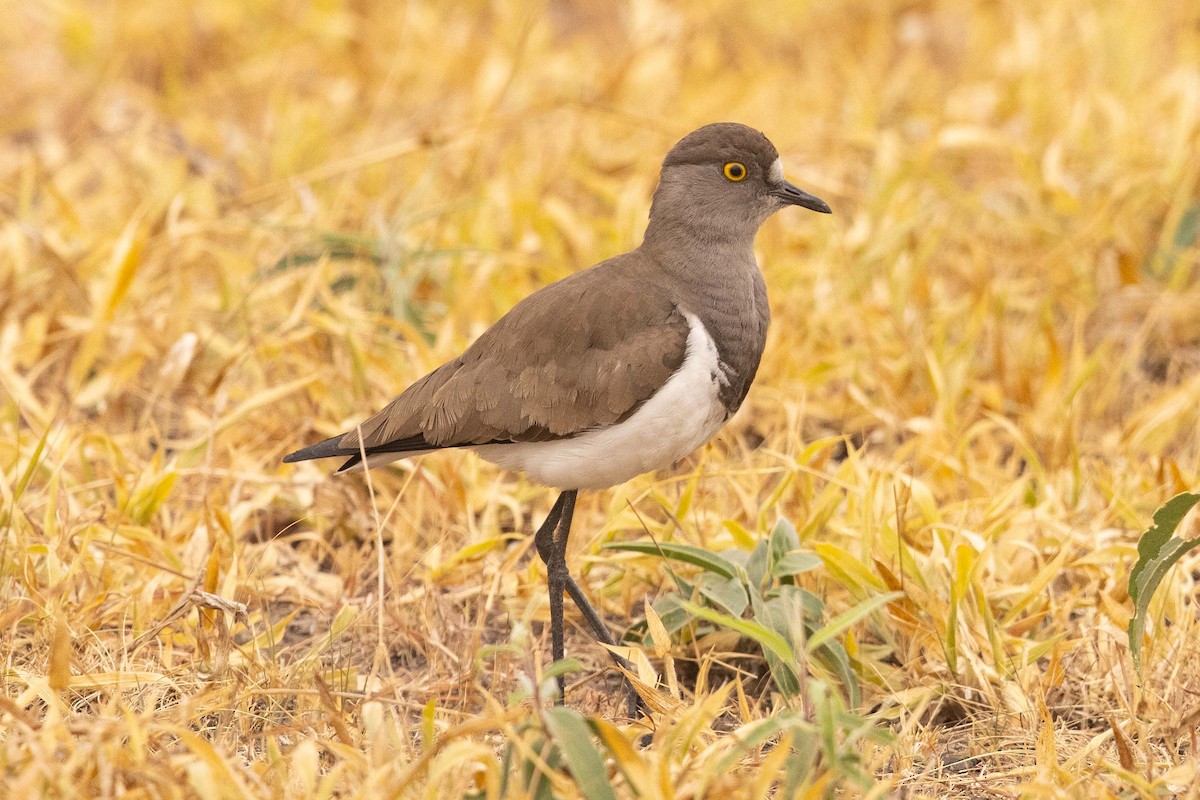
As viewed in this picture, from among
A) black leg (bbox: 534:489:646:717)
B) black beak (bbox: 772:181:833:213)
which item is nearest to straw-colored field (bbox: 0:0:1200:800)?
black leg (bbox: 534:489:646:717)

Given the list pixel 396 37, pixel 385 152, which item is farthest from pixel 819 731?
pixel 396 37

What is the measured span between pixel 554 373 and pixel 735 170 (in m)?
0.74

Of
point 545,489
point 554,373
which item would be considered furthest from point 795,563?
point 545,489

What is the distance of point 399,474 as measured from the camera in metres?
4.23

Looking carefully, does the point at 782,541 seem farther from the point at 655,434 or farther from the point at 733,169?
the point at 733,169

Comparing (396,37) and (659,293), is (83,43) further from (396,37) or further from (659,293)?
(659,293)

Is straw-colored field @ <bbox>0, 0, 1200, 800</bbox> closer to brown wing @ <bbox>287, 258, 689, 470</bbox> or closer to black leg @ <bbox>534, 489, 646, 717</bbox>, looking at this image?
black leg @ <bbox>534, 489, 646, 717</bbox>

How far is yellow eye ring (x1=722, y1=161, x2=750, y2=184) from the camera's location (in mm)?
3531

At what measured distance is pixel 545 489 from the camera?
4.21m

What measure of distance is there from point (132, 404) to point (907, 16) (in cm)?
518

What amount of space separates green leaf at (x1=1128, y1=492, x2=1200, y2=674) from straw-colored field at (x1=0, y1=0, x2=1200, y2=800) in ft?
0.54

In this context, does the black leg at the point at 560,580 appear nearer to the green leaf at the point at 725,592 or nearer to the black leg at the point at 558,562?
the black leg at the point at 558,562

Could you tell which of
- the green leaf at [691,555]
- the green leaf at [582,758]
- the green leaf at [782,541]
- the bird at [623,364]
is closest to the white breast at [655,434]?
the bird at [623,364]

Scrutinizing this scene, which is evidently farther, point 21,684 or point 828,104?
point 828,104
